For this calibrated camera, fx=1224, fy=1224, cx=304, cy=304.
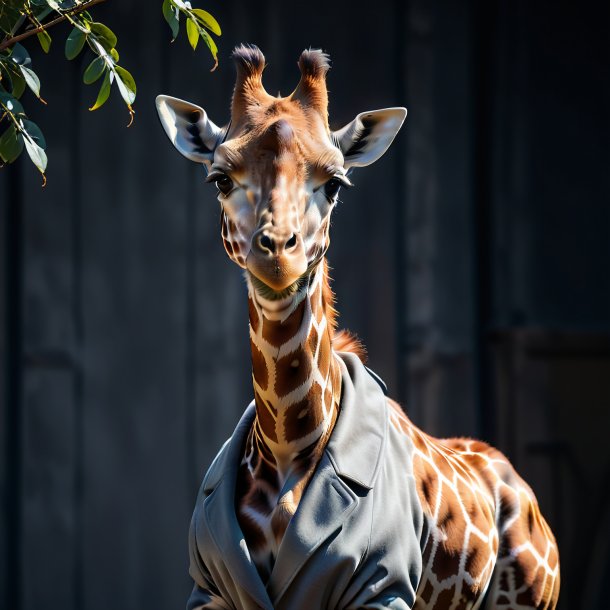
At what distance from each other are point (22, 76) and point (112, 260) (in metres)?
3.17

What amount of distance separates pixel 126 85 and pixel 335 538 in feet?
4.22

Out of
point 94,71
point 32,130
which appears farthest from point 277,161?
point 32,130

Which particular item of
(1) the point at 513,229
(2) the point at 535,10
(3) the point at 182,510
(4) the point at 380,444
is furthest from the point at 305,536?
(2) the point at 535,10

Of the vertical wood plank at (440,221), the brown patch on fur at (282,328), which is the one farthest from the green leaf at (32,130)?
the vertical wood plank at (440,221)

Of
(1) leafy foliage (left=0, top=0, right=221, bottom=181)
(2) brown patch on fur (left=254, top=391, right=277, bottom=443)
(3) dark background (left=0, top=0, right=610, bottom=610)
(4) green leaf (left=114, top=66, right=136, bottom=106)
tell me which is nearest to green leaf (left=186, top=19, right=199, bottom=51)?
(1) leafy foliage (left=0, top=0, right=221, bottom=181)

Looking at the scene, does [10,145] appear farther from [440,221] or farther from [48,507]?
[440,221]

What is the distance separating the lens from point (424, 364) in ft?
21.2

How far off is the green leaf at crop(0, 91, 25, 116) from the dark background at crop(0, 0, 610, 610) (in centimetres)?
324

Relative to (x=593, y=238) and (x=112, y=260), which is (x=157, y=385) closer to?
(x=112, y=260)

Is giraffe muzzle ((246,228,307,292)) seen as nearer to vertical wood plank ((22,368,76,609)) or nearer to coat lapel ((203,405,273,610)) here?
coat lapel ((203,405,273,610))

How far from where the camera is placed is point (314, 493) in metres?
3.20

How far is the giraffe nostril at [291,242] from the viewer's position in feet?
9.99

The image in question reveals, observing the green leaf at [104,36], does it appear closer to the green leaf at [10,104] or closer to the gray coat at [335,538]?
the green leaf at [10,104]

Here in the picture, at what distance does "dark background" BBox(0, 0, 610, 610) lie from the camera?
629cm
